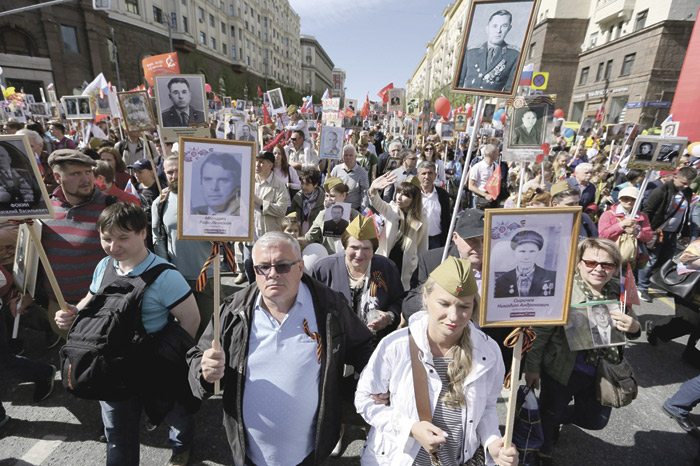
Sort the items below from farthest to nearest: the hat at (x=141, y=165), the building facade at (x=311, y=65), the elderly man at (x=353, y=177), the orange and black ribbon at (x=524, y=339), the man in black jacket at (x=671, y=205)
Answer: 1. the building facade at (x=311, y=65)
2. the elderly man at (x=353, y=177)
3. the man in black jacket at (x=671, y=205)
4. the hat at (x=141, y=165)
5. the orange and black ribbon at (x=524, y=339)

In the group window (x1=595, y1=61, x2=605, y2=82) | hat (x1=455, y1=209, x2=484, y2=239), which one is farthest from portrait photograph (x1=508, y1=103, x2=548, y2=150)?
window (x1=595, y1=61, x2=605, y2=82)

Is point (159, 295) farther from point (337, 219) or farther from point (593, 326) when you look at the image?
point (593, 326)

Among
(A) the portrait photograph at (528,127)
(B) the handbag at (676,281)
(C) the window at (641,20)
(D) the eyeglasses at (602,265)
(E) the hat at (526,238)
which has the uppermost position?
(C) the window at (641,20)

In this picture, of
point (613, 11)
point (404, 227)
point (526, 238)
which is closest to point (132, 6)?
point (404, 227)

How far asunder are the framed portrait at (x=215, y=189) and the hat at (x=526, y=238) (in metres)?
1.38

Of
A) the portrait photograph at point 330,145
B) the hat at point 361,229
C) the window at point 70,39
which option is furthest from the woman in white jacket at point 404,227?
the window at point 70,39

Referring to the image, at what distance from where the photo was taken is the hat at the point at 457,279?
5.58 ft

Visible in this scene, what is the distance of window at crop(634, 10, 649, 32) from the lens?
1055 inches

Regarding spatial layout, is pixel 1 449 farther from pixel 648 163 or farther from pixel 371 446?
pixel 648 163

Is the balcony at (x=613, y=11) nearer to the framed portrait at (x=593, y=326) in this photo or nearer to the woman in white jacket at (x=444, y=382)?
the framed portrait at (x=593, y=326)

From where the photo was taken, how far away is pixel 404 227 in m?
3.90

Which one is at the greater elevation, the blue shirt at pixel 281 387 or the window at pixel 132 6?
the window at pixel 132 6

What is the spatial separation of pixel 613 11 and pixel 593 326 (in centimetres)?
3937

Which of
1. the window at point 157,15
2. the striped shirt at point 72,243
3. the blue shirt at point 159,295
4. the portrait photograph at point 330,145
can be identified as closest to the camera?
the blue shirt at point 159,295
